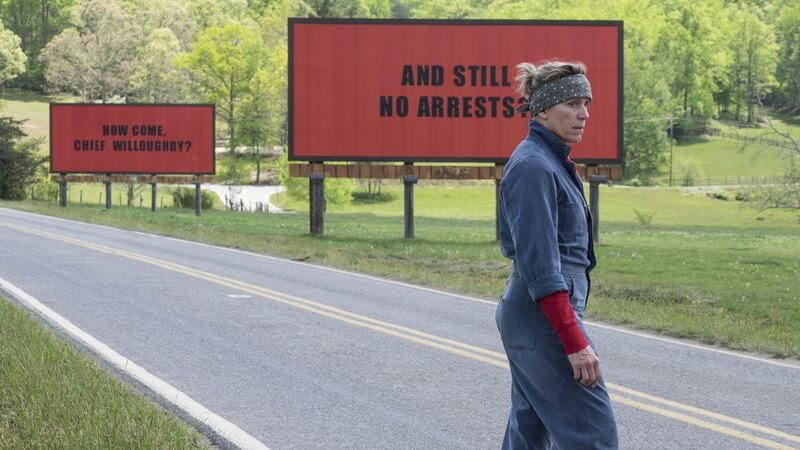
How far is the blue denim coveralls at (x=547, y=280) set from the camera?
4020mm

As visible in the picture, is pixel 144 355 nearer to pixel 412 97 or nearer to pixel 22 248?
pixel 22 248

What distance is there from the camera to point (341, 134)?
2975 cm

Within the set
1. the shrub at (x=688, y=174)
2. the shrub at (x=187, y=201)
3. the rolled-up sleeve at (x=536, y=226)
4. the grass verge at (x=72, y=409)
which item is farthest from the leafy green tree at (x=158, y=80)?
the rolled-up sleeve at (x=536, y=226)

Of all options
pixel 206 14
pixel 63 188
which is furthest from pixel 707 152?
pixel 63 188

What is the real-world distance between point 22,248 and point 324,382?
15341mm

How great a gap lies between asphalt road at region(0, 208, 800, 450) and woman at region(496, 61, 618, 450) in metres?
2.79

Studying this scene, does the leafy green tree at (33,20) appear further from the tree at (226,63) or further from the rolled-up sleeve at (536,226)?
the rolled-up sleeve at (536,226)

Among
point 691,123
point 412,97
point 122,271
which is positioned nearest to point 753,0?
point 691,123

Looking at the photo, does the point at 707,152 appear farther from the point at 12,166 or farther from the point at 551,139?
the point at 551,139

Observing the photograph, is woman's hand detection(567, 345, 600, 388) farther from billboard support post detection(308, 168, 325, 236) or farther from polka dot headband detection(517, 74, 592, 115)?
billboard support post detection(308, 168, 325, 236)

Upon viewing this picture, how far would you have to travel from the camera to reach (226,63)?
249 ft

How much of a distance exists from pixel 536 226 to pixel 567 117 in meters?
0.51

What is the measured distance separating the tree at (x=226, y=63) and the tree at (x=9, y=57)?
4126 cm

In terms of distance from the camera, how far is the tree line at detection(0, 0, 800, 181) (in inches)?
3046
